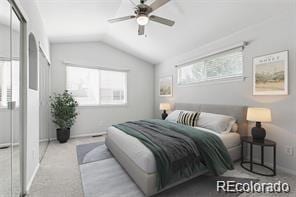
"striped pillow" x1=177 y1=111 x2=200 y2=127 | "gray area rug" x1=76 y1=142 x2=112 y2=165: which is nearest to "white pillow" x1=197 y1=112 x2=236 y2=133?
"striped pillow" x1=177 y1=111 x2=200 y2=127

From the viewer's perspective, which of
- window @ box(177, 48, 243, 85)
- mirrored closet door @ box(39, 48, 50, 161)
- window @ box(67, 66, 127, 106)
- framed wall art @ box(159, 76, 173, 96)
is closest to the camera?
mirrored closet door @ box(39, 48, 50, 161)

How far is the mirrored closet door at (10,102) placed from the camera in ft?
5.12

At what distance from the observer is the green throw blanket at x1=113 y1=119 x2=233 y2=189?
6.26ft

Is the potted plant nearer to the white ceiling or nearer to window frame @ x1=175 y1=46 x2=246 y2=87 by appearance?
the white ceiling

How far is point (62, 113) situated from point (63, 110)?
0.29ft

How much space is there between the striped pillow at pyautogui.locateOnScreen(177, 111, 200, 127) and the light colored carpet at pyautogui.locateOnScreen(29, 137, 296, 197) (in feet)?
3.68

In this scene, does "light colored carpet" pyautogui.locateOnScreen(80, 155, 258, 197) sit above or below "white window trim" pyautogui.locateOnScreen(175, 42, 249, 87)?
below

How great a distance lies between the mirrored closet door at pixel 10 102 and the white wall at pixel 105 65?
2.87 meters

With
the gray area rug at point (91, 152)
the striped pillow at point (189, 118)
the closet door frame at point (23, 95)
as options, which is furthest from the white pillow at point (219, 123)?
the closet door frame at point (23, 95)

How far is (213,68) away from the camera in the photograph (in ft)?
12.6

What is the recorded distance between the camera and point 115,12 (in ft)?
11.2

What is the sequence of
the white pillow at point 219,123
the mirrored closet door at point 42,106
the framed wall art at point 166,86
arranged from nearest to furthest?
1. the white pillow at point 219,123
2. the mirrored closet door at point 42,106
3. the framed wall art at point 166,86

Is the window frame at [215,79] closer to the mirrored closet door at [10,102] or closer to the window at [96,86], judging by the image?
the window at [96,86]

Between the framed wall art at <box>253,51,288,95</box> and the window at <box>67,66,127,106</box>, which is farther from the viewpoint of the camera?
the window at <box>67,66,127,106</box>
